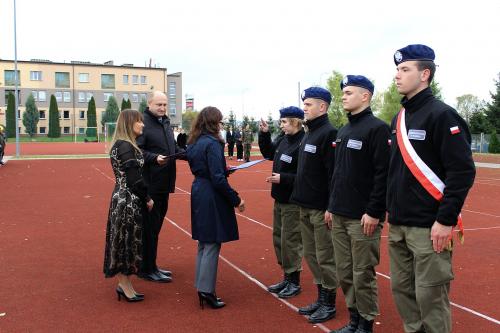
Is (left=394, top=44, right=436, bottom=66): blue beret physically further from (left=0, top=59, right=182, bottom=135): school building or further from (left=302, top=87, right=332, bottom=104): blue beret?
(left=0, top=59, right=182, bottom=135): school building

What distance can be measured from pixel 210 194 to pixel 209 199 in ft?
0.16

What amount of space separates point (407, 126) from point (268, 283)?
3066 mm

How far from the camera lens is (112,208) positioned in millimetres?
5203

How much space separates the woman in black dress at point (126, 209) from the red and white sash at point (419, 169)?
2761 millimetres

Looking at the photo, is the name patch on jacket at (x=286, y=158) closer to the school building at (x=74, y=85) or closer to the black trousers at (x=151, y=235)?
the black trousers at (x=151, y=235)

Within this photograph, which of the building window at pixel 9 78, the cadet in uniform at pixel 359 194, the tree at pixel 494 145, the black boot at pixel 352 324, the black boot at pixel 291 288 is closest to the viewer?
the cadet in uniform at pixel 359 194

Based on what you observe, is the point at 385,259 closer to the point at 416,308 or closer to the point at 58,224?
the point at 416,308

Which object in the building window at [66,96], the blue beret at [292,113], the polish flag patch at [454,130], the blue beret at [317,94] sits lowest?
the polish flag patch at [454,130]

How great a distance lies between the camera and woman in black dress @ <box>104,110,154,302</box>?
16.8 ft

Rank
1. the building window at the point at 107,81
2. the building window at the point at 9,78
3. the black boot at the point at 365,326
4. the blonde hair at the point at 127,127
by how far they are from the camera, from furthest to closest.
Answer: the building window at the point at 107,81, the building window at the point at 9,78, the blonde hair at the point at 127,127, the black boot at the point at 365,326

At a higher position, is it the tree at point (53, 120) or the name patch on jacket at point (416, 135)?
the tree at point (53, 120)

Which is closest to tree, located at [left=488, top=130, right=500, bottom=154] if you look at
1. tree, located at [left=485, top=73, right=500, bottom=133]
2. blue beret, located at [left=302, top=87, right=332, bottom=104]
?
Answer: tree, located at [left=485, top=73, right=500, bottom=133]

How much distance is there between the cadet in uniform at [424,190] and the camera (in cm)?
312

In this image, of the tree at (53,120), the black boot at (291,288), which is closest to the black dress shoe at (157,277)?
the black boot at (291,288)
